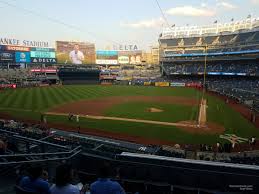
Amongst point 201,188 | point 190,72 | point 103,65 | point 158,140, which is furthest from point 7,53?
point 201,188

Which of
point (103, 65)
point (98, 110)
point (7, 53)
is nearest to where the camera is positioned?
point (98, 110)

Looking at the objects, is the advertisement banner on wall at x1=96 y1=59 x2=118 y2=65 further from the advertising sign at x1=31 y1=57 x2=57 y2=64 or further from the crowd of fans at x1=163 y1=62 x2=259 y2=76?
the crowd of fans at x1=163 y1=62 x2=259 y2=76

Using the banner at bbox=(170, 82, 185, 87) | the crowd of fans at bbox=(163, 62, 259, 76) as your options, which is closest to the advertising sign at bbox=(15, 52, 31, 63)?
the banner at bbox=(170, 82, 185, 87)

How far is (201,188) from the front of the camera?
6.75 metres

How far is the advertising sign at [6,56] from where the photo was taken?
70.2 metres

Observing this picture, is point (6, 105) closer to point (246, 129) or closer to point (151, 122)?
point (151, 122)

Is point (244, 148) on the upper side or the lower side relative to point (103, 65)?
lower

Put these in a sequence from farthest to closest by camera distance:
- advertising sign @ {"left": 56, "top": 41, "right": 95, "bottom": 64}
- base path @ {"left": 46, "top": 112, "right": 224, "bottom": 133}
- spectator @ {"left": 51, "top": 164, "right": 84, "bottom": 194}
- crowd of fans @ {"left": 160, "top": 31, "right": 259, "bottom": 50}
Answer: advertising sign @ {"left": 56, "top": 41, "right": 95, "bottom": 64}
crowd of fans @ {"left": 160, "top": 31, "right": 259, "bottom": 50}
base path @ {"left": 46, "top": 112, "right": 224, "bottom": 133}
spectator @ {"left": 51, "top": 164, "right": 84, "bottom": 194}

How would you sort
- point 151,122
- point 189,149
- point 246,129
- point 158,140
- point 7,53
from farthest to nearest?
point 7,53 < point 151,122 < point 246,129 < point 158,140 < point 189,149

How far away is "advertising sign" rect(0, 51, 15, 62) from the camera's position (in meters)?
70.2

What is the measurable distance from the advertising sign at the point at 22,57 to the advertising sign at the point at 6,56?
1.05 meters

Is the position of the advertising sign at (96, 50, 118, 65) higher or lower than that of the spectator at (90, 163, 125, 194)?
higher

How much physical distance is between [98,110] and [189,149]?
16.5 m

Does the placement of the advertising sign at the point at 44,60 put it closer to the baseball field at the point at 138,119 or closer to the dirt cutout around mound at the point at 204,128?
the baseball field at the point at 138,119
